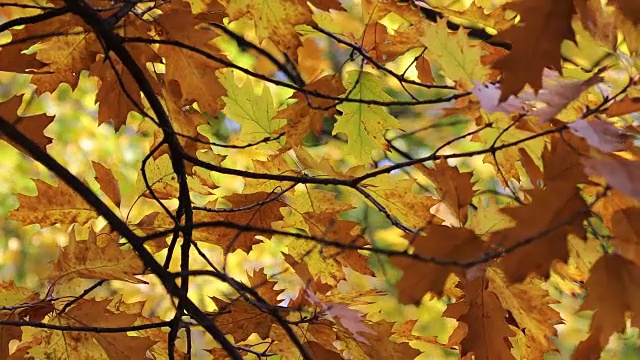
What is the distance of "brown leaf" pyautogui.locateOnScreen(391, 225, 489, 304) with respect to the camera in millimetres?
624

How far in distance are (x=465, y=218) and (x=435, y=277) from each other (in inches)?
8.4

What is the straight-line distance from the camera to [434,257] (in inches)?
25.5

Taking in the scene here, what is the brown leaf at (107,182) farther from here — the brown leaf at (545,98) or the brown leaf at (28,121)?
the brown leaf at (545,98)

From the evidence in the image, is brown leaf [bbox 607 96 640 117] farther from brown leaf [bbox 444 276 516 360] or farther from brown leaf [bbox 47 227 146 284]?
brown leaf [bbox 47 227 146 284]

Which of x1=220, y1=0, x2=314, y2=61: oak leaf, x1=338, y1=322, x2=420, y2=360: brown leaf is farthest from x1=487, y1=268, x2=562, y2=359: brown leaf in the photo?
x1=220, y1=0, x2=314, y2=61: oak leaf

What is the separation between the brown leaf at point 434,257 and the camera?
624 mm

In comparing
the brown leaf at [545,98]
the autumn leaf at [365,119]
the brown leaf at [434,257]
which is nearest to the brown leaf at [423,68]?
the autumn leaf at [365,119]

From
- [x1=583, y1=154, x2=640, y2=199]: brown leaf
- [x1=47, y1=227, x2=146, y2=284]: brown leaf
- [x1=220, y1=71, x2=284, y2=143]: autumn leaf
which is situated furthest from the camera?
[x1=220, y1=71, x2=284, y2=143]: autumn leaf

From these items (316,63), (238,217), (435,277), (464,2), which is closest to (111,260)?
(238,217)

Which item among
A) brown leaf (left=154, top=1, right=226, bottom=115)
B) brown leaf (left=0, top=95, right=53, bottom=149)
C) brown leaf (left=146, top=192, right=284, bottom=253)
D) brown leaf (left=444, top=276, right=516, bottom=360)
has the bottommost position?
brown leaf (left=444, top=276, right=516, bottom=360)

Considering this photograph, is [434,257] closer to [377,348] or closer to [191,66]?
[377,348]

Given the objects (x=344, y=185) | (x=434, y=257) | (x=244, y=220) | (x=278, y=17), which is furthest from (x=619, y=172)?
(x=244, y=220)

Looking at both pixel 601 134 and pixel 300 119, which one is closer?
pixel 601 134

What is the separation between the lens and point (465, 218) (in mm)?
834
